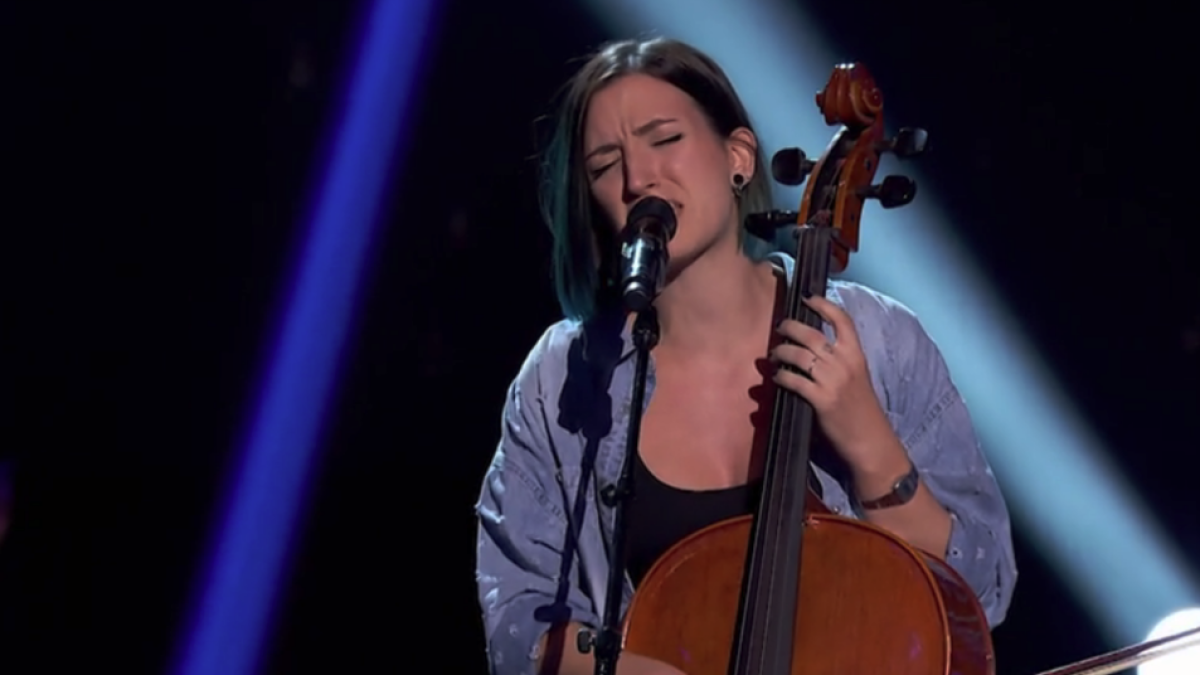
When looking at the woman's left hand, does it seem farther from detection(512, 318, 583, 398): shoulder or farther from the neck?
detection(512, 318, 583, 398): shoulder

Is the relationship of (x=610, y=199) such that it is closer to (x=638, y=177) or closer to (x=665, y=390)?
(x=638, y=177)

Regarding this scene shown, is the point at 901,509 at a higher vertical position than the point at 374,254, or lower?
lower

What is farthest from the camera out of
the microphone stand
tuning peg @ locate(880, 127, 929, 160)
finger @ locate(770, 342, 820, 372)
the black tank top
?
the black tank top

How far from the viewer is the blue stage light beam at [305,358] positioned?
2672 mm

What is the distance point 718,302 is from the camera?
Answer: 69.8 inches

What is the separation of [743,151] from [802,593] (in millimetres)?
679

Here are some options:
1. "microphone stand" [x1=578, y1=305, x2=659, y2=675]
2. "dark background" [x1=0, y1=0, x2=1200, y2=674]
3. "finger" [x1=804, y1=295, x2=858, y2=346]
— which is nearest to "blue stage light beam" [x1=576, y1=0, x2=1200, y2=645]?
"dark background" [x1=0, y1=0, x2=1200, y2=674]

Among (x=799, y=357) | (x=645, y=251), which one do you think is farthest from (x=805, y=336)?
(x=645, y=251)

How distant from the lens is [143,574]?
2666 millimetres

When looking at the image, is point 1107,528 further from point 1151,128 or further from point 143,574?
point 143,574

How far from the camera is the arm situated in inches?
58.9

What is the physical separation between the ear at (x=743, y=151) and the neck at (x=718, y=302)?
100 mm

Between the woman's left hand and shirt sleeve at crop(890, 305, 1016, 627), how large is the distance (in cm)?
19

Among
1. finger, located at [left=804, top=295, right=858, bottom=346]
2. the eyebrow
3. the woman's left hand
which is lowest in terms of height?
the woman's left hand
